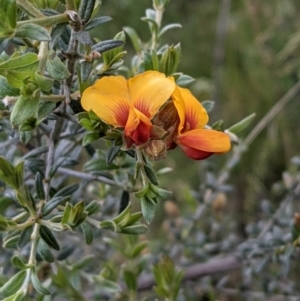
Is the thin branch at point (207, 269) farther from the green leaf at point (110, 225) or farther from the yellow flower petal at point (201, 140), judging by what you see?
the yellow flower petal at point (201, 140)

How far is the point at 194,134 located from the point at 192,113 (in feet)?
0.07

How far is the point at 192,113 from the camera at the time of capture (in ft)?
1.59

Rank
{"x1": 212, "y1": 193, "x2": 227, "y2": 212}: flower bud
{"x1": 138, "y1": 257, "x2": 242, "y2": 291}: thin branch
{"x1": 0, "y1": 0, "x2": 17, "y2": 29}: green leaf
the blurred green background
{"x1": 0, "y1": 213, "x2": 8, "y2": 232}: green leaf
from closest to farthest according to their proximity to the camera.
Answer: {"x1": 0, "y1": 0, "x2": 17, "y2": 29}: green leaf → {"x1": 0, "y1": 213, "x2": 8, "y2": 232}: green leaf → {"x1": 138, "y1": 257, "x2": 242, "y2": 291}: thin branch → {"x1": 212, "y1": 193, "x2": 227, "y2": 212}: flower bud → the blurred green background

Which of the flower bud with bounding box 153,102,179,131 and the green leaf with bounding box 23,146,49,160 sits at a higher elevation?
the flower bud with bounding box 153,102,179,131

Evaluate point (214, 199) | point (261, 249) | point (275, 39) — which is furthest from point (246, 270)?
point (275, 39)

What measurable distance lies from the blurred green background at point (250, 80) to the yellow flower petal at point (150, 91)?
1.21 meters

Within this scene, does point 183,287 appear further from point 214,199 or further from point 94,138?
point 94,138

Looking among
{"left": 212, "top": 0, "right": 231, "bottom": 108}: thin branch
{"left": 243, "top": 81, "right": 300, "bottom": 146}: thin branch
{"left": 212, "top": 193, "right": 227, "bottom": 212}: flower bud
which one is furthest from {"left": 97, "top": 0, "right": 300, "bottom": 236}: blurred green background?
{"left": 212, "top": 193, "right": 227, "bottom": 212}: flower bud

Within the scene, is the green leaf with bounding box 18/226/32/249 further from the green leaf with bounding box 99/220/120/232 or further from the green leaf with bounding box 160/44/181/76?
the green leaf with bounding box 160/44/181/76

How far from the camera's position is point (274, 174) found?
76.2 inches

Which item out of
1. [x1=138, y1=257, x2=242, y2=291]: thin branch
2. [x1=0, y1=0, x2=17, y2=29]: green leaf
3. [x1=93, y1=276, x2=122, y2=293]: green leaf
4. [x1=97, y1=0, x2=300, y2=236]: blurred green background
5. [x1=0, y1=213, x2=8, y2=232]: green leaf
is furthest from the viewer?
[x1=97, y1=0, x2=300, y2=236]: blurred green background

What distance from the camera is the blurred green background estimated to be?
5.66 feet

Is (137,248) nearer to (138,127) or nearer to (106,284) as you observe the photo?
(106,284)

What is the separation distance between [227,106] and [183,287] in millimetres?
985
